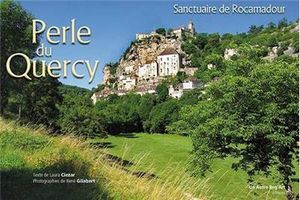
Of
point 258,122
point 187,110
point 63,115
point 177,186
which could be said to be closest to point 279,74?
point 258,122

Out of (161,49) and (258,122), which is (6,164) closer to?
(258,122)

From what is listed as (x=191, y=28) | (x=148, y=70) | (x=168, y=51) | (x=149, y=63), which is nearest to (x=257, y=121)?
(x=148, y=70)

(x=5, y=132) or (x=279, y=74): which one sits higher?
(x=279, y=74)

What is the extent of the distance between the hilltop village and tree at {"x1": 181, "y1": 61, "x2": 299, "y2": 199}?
392ft

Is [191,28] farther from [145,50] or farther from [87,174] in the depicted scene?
[87,174]

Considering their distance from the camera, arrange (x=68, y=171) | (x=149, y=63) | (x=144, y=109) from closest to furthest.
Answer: (x=68, y=171) → (x=144, y=109) → (x=149, y=63)

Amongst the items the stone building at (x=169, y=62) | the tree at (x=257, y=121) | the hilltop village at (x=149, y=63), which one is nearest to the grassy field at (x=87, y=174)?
the tree at (x=257, y=121)

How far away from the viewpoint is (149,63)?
16400 centimetres

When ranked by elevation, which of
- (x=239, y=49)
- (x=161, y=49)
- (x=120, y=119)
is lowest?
(x=120, y=119)

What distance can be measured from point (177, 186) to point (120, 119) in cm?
7363

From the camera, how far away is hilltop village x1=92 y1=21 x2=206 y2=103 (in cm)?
15462

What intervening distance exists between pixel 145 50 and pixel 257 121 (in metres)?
162

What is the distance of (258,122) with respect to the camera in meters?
15.6

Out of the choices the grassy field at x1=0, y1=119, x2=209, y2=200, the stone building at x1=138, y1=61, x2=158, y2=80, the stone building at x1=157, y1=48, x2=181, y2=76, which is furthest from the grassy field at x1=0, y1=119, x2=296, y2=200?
the stone building at x1=157, y1=48, x2=181, y2=76
